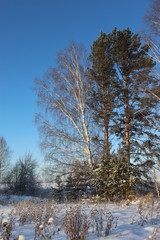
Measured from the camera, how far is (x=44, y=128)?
38.2 feet

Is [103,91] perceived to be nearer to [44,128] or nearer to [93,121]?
[93,121]

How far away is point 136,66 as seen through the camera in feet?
38.2

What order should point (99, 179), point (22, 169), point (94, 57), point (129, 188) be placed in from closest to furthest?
point (129, 188) < point (99, 179) < point (94, 57) < point (22, 169)

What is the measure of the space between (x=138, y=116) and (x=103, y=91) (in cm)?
243

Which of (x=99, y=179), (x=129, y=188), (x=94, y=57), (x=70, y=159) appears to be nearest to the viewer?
(x=129, y=188)

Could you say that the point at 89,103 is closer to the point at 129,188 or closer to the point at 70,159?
the point at 70,159

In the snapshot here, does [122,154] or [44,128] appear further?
[44,128]

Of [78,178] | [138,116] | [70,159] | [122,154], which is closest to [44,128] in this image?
[70,159]

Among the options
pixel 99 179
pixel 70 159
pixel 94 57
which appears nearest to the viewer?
pixel 99 179

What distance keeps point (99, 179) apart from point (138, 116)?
3935 millimetres

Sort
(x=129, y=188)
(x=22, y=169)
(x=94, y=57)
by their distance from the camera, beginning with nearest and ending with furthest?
1. (x=129, y=188)
2. (x=94, y=57)
3. (x=22, y=169)

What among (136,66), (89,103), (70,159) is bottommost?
(70,159)

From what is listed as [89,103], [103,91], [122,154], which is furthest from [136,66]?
[122,154]

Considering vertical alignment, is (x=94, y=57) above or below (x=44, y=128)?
above
